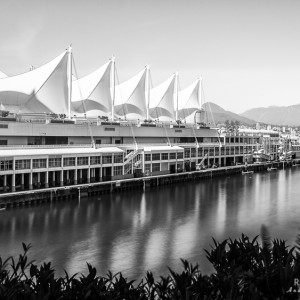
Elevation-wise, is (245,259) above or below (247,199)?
above

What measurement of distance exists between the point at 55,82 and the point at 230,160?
33.0 meters

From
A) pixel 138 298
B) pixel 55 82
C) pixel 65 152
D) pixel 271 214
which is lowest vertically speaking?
pixel 271 214

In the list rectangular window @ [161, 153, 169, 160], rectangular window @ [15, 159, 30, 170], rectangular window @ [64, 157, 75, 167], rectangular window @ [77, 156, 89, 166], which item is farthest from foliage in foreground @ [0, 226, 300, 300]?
rectangular window @ [161, 153, 169, 160]

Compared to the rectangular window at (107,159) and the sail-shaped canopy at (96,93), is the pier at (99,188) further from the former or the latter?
the sail-shaped canopy at (96,93)

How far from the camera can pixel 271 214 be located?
31531mm

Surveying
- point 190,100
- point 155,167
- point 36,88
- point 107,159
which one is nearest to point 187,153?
point 155,167

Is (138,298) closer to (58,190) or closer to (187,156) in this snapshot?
(58,190)

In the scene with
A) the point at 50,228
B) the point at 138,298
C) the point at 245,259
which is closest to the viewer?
the point at 138,298

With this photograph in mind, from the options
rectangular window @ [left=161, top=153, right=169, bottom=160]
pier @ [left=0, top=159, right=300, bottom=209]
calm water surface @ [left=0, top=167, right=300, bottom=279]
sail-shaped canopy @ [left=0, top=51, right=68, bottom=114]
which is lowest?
calm water surface @ [left=0, top=167, right=300, bottom=279]

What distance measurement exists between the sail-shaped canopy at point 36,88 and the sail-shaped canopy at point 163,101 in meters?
24.7

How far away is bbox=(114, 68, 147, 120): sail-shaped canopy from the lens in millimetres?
58469

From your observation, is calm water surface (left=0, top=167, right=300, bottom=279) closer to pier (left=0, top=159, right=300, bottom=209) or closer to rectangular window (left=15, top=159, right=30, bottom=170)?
pier (left=0, top=159, right=300, bottom=209)

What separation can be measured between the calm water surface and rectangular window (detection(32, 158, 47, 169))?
14.1 ft

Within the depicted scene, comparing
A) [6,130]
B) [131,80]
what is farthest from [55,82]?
[131,80]
